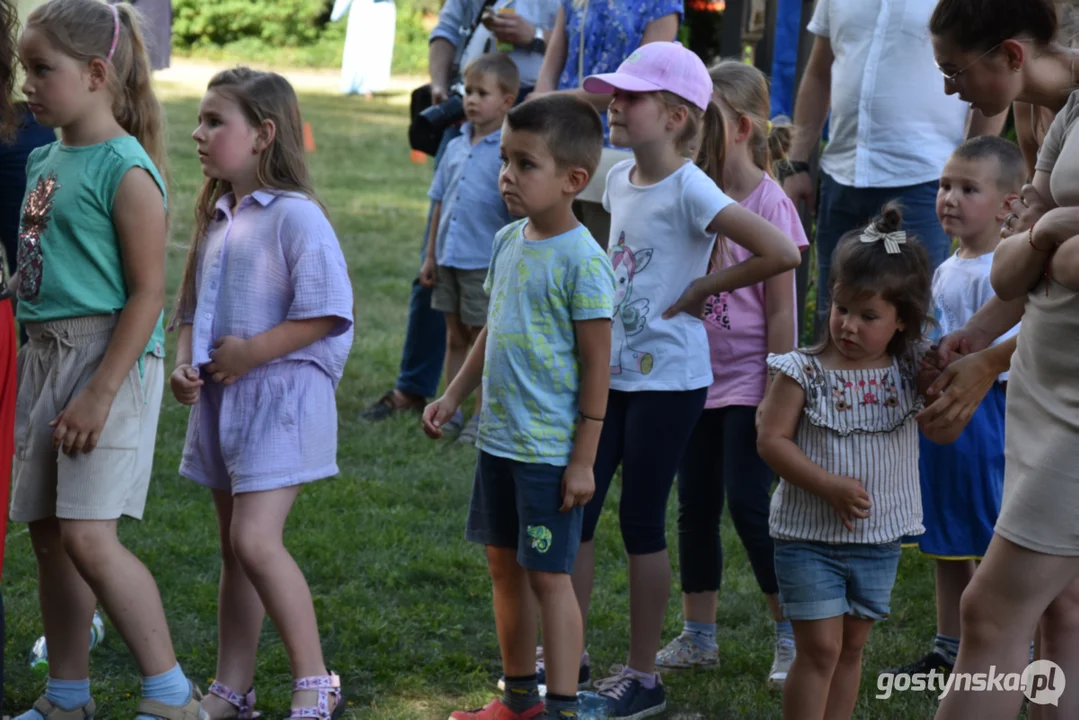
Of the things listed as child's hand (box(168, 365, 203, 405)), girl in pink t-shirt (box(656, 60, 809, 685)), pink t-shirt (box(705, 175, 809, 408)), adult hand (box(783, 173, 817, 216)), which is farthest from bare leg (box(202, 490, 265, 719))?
adult hand (box(783, 173, 817, 216))

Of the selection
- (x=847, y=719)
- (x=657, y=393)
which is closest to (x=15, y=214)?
(x=657, y=393)

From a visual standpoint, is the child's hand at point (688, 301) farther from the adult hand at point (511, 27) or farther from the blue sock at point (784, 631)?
the adult hand at point (511, 27)

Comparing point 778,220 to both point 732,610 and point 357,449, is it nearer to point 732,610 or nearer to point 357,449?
point 732,610

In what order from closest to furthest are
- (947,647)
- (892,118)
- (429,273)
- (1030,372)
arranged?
1. (1030,372)
2. (947,647)
3. (892,118)
4. (429,273)

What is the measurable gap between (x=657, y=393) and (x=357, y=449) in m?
2.86

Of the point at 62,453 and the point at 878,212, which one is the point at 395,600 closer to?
the point at 62,453

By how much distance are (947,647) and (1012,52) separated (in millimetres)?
1831

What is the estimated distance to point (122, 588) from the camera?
10.2 ft

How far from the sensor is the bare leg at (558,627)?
3188 millimetres

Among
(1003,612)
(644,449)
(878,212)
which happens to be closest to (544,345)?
(644,449)

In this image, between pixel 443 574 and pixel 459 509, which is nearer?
pixel 443 574

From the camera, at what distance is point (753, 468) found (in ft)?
12.3

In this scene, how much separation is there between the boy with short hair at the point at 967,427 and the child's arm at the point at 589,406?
3.57 feet

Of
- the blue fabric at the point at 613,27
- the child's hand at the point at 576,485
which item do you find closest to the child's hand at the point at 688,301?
the child's hand at the point at 576,485
